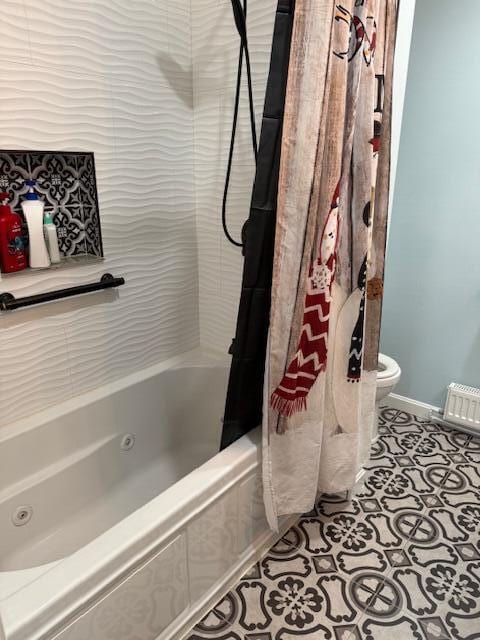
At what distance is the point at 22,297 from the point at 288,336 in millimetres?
965

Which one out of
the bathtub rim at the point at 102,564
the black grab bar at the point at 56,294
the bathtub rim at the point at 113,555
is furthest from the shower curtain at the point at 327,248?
the black grab bar at the point at 56,294

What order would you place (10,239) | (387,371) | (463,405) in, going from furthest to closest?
(463,405), (387,371), (10,239)

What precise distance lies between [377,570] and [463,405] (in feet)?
3.52

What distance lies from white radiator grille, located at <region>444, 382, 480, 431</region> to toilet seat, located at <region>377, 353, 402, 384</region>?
1.24ft

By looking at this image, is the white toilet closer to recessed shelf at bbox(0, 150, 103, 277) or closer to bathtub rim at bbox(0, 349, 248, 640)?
bathtub rim at bbox(0, 349, 248, 640)

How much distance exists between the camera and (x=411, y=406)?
2564 mm

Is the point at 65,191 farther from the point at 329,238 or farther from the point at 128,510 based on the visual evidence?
the point at 128,510

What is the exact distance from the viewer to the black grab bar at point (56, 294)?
1529mm

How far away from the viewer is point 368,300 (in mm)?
1637

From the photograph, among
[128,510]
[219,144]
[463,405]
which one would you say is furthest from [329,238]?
[463,405]

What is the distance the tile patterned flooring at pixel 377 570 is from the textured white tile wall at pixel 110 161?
1.03 metres

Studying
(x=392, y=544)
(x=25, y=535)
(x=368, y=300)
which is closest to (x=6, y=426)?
(x=25, y=535)

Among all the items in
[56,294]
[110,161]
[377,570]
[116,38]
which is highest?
[116,38]

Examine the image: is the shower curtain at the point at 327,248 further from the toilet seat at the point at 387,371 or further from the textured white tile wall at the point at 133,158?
the textured white tile wall at the point at 133,158
